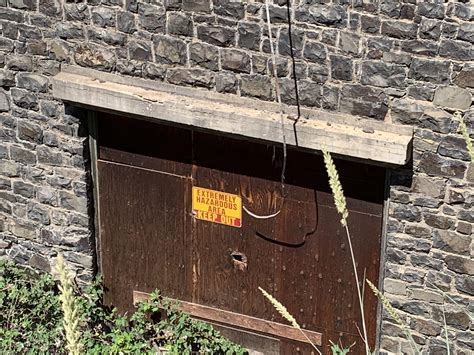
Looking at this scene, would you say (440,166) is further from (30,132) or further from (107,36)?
(30,132)

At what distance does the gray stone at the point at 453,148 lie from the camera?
5762 mm

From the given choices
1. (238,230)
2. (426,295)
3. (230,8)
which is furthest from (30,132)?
(426,295)

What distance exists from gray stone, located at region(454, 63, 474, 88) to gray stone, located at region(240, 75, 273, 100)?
128cm

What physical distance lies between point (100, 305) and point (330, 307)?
2052mm

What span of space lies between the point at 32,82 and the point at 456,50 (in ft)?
10.8

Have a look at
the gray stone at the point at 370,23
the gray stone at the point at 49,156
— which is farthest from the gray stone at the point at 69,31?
the gray stone at the point at 370,23

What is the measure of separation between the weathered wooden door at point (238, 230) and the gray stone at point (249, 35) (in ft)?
2.60

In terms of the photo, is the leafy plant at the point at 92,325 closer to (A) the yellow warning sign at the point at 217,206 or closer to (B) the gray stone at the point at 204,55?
(A) the yellow warning sign at the point at 217,206

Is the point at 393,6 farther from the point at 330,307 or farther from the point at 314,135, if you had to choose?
the point at 330,307

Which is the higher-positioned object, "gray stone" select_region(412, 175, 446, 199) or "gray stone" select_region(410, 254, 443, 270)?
"gray stone" select_region(412, 175, 446, 199)

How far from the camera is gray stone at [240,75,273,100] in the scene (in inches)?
244

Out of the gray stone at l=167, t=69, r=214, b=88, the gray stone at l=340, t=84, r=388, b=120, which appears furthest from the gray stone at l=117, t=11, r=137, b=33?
the gray stone at l=340, t=84, r=388, b=120

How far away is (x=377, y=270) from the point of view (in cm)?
653

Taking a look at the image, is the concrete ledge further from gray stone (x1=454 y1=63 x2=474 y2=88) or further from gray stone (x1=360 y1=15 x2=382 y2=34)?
gray stone (x1=360 y1=15 x2=382 y2=34)
